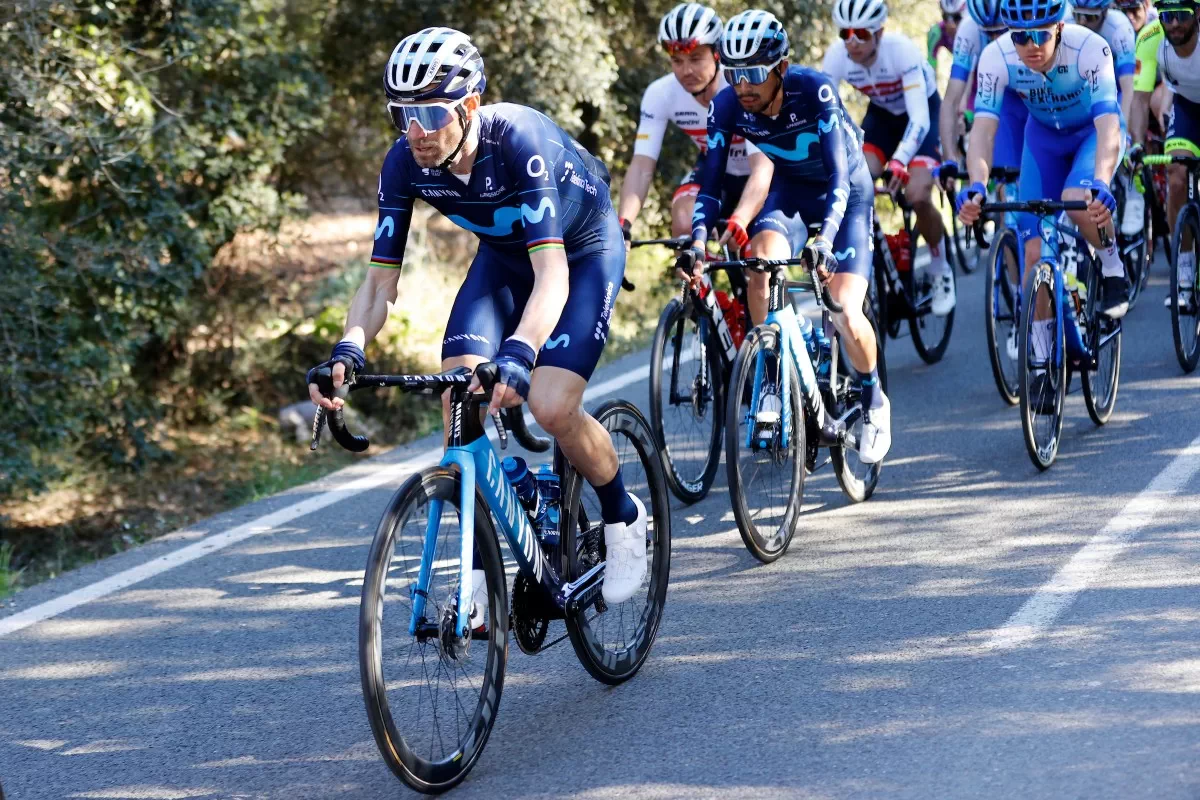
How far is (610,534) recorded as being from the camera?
4910mm

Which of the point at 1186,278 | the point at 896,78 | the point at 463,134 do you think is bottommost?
the point at 1186,278

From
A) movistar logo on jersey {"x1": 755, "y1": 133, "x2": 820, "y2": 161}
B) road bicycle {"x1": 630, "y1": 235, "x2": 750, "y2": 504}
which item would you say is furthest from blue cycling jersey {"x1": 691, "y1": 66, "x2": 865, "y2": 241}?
road bicycle {"x1": 630, "y1": 235, "x2": 750, "y2": 504}

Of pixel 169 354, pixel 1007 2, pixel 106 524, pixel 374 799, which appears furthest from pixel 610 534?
pixel 169 354

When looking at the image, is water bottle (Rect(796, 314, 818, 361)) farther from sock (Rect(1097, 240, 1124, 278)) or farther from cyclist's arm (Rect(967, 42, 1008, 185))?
sock (Rect(1097, 240, 1124, 278))

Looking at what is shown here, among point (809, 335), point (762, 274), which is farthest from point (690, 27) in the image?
point (809, 335)

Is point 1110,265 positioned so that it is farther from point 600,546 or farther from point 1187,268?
point 600,546

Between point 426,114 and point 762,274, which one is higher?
point 426,114

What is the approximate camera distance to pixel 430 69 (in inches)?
171

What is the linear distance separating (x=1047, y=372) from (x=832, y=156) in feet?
5.15

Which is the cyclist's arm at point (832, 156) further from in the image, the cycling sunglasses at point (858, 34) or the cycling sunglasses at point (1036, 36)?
the cycling sunglasses at point (858, 34)

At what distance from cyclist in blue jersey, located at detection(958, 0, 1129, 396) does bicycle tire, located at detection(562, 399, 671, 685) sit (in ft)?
8.93

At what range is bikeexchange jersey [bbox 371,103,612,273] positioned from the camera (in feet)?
15.1

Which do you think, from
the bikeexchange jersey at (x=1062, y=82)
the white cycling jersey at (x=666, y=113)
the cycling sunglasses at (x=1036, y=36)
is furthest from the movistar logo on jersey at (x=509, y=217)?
the bikeexchange jersey at (x=1062, y=82)

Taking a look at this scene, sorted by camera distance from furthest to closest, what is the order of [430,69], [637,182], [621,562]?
[637,182] → [621,562] → [430,69]
